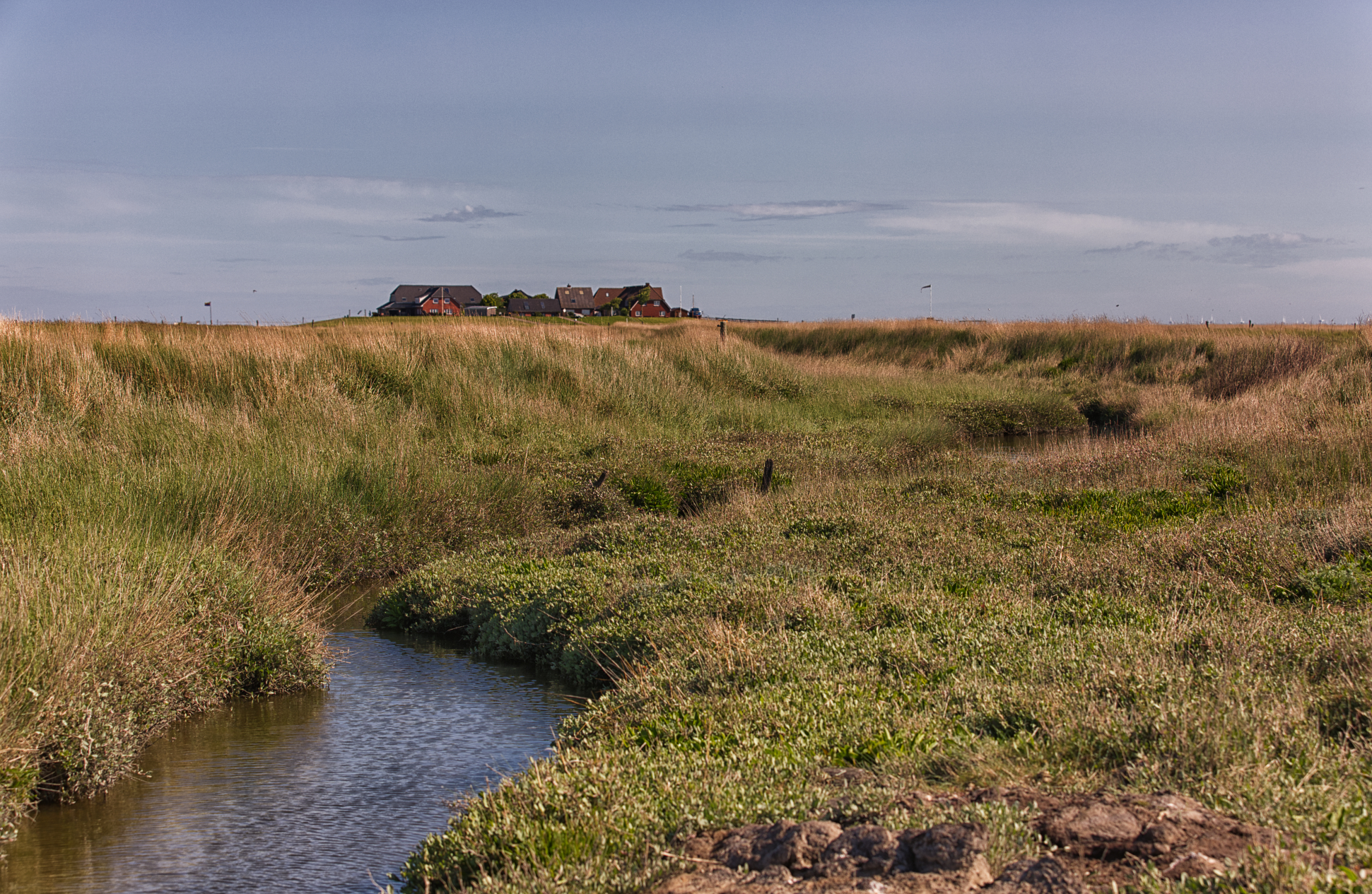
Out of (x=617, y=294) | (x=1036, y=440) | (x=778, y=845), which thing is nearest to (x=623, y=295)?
(x=617, y=294)

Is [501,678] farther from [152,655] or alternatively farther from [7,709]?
[7,709]

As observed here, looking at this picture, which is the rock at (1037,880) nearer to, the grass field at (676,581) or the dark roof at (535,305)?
the grass field at (676,581)

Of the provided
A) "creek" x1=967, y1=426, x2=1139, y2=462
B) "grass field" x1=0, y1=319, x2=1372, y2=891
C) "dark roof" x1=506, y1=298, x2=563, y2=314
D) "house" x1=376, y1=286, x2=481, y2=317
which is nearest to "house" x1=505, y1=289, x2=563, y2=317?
"dark roof" x1=506, y1=298, x2=563, y2=314

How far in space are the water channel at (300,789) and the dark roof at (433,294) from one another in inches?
3197

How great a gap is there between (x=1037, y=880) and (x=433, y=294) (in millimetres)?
88552

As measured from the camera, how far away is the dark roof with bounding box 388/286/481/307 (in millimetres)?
86000

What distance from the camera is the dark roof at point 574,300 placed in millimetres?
99375

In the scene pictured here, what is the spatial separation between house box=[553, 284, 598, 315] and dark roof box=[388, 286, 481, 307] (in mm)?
8437

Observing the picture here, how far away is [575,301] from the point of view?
99.8m

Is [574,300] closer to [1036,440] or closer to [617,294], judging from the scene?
[617,294]

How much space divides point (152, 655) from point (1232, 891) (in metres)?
5.87

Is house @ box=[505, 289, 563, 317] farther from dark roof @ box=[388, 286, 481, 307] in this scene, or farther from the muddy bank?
the muddy bank

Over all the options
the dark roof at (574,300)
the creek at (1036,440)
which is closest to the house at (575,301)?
the dark roof at (574,300)

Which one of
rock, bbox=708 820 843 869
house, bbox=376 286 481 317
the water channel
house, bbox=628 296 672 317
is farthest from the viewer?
house, bbox=628 296 672 317
